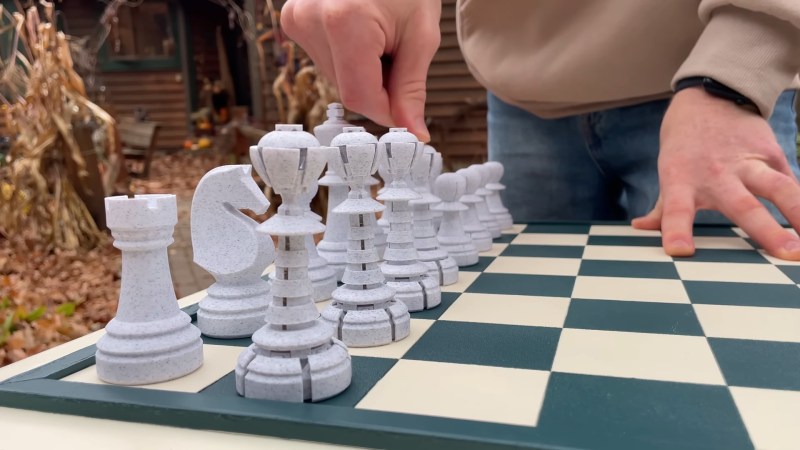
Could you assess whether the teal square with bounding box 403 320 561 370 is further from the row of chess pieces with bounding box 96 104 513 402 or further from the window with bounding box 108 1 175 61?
the window with bounding box 108 1 175 61

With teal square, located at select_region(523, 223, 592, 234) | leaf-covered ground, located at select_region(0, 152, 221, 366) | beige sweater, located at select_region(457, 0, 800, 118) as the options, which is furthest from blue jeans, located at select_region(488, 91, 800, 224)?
leaf-covered ground, located at select_region(0, 152, 221, 366)

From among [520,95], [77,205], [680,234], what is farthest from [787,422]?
[77,205]

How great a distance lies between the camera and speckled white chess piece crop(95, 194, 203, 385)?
806mm

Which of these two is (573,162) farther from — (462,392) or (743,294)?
(462,392)

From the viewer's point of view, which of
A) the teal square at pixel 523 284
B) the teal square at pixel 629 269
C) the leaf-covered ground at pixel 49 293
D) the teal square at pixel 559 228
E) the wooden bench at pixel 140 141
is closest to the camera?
the teal square at pixel 523 284

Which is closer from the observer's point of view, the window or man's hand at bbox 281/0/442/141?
man's hand at bbox 281/0/442/141

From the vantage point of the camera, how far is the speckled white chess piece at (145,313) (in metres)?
0.81

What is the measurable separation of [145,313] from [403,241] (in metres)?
0.46

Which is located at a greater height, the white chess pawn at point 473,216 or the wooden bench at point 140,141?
the wooden bench at point 140,141

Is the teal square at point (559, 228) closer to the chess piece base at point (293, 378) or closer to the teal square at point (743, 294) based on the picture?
the teal square at point (743, 294)

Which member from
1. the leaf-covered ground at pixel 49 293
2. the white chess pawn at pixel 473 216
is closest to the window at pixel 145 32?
the leaf-covered ground at pixel 49 293

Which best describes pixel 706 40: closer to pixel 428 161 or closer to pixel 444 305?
pixel 428 161

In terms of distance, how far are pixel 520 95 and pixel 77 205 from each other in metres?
3.48

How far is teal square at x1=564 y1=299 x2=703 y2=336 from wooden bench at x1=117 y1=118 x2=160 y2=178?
798 cm
